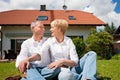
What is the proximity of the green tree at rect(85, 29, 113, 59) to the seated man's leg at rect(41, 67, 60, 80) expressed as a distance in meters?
17.8

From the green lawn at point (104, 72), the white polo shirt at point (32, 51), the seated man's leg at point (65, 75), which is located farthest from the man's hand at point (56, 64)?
the green lawn at point (104, 72)

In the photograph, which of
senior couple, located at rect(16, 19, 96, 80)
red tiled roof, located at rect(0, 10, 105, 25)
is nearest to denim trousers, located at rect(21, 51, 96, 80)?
senior couple, located at rect(16, 19, 96, 80)

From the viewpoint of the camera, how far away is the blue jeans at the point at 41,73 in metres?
4.89

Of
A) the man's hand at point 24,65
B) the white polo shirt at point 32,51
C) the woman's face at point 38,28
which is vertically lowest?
the man's hand at point 24,65

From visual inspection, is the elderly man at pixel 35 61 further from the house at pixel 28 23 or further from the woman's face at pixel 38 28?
the house at pixel 28 23

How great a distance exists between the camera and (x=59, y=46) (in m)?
5.21

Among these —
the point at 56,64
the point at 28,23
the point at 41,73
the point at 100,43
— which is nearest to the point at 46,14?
the point at 28,23

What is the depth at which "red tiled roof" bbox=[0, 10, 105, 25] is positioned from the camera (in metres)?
27.6

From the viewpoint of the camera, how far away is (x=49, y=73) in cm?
500

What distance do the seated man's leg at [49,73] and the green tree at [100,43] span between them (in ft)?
58.3

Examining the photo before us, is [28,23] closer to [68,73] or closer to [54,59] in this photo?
[54,59]

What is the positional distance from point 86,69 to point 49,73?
21.2 inches

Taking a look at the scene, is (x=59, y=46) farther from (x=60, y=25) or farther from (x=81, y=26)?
(x=81, y=26)

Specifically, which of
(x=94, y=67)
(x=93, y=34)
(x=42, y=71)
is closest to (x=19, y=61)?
(x=42, y=71)
